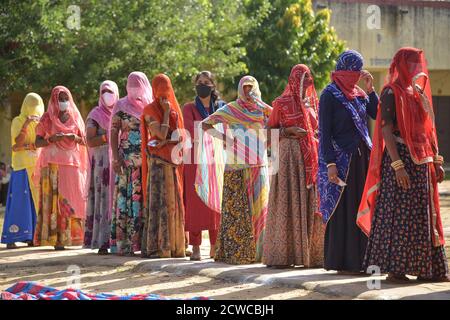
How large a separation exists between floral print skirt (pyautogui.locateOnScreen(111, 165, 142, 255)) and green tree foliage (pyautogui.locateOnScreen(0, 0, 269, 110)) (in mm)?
9546

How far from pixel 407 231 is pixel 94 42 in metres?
14.7

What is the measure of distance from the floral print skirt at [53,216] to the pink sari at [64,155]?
67mm

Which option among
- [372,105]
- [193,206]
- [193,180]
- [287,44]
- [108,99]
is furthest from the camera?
[287,44]

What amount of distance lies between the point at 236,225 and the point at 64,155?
3199 millimetres

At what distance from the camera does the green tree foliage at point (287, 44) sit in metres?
30.1

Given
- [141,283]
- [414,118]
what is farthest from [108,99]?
[414,118]

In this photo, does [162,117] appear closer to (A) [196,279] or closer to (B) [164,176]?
(B) [164,176]

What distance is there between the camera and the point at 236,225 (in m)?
11.1

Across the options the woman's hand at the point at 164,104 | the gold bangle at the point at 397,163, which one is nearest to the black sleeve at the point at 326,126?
the gold bangle at the point at 397,163

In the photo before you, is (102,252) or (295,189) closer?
(295,189)

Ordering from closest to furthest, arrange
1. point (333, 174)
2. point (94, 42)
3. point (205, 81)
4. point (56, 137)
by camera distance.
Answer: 1. point (333, 174)
2. point (205, 81)
3. point (56, 137)
4. point (94, 42)

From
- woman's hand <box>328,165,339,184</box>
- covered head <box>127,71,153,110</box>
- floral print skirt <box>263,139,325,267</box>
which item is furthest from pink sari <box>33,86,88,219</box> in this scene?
woman's hand <box>328,165,339,184</box>

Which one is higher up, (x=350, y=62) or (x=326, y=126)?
(x=350, y=62)

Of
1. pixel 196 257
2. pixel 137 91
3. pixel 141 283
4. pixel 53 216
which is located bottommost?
pixel 141 283
